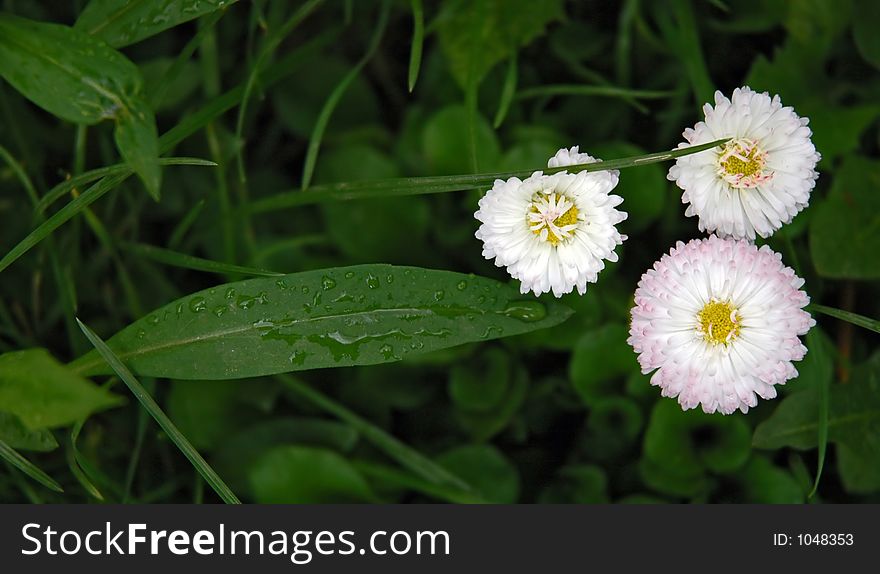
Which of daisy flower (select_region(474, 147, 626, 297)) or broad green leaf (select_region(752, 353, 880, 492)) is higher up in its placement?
daisy flower (select_region(474, 147, 626, 297))

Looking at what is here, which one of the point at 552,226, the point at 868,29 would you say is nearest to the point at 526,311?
the point at 552,226

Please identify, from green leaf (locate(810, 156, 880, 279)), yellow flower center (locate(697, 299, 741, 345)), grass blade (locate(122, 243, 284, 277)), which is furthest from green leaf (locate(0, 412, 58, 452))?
green leaf (locate(810, 156, 880, 279))

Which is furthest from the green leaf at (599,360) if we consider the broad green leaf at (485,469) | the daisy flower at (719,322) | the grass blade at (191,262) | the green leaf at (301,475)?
the grass blade at (191,262)

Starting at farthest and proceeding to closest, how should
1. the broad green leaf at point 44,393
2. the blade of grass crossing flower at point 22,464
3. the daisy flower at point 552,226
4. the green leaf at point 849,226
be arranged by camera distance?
the green leaf at point 849,226
the blade of grass crossing flower at point 22,464
the daisy flower at point 552,226
the broad green leaf at point 44,393

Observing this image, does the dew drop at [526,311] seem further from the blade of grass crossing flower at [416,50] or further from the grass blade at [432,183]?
the blade of grass crossing flower at [416,50]

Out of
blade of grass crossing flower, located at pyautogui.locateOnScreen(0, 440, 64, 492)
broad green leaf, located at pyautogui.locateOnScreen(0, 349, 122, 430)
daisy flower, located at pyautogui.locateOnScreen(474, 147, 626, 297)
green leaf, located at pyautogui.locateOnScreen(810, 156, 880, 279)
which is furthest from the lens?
green leaf, located at pyautogui.locateOnScreen(810, 156, 880, 279)

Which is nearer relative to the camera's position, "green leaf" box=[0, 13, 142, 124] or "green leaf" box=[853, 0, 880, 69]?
"green leaf" box=[0, 13, 142, 124]

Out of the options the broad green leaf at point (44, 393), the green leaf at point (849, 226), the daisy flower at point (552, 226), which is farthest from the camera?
the green leaf at point (849, 226)

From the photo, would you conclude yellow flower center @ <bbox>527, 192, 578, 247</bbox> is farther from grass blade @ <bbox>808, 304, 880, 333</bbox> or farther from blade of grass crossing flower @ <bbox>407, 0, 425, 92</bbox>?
grass blade @ <bbox>808, 304, 880, 333</bbox>

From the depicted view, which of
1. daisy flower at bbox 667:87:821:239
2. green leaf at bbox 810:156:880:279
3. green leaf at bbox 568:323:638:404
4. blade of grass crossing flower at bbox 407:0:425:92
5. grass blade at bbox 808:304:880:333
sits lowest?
grass blade at bbox 808:304:880:333
